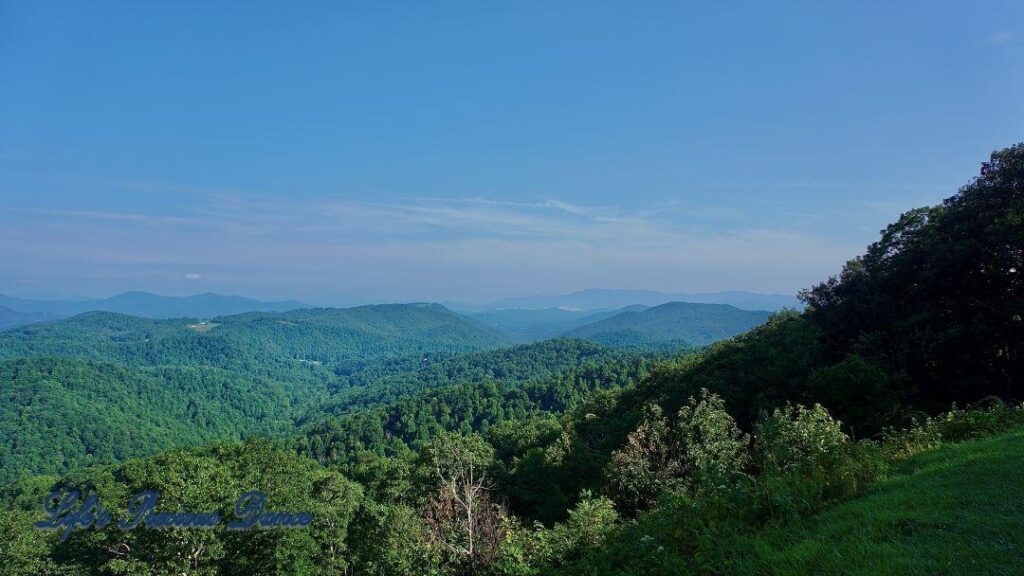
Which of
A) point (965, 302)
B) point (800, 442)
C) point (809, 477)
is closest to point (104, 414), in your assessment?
point (800, 442)

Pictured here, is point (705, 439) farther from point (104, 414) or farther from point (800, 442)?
point (104, 414)

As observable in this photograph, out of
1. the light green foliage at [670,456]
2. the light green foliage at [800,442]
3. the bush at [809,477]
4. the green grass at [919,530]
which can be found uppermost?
the green grass at [919,530]

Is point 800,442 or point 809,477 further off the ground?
point 809,477

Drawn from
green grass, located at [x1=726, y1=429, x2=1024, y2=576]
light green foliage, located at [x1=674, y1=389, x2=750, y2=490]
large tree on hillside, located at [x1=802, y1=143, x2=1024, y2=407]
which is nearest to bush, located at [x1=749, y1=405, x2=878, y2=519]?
green grass, located at [x1=726, y1=429, x2=1024, y2=576]

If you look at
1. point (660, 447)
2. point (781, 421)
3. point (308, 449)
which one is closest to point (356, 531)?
point (660, 447)

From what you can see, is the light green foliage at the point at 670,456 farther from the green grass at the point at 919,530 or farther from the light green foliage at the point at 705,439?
the green grass at the point at 919,530

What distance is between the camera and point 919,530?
15.4 ft

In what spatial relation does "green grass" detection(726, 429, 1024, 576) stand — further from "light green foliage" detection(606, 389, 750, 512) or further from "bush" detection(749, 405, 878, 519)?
"light green foliage" detection(606, 389, 750, 512)

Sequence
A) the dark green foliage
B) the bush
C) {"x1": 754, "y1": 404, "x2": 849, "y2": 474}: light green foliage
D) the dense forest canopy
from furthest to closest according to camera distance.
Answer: the dark green foliage < {"x1": 754, "y1": 404, "x2": 849, "y2": 474}: light green foliage < the dense forest canopy < the bush

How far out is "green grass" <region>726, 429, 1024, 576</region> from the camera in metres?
4.12

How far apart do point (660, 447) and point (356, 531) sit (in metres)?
19.2

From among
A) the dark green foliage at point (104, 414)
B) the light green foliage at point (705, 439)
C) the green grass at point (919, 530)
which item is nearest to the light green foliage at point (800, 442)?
the green grass at point (919, 530)

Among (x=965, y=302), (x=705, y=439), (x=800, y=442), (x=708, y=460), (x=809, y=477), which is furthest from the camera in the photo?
(x=965, y=302)

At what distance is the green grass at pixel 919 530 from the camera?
4.12 metres
